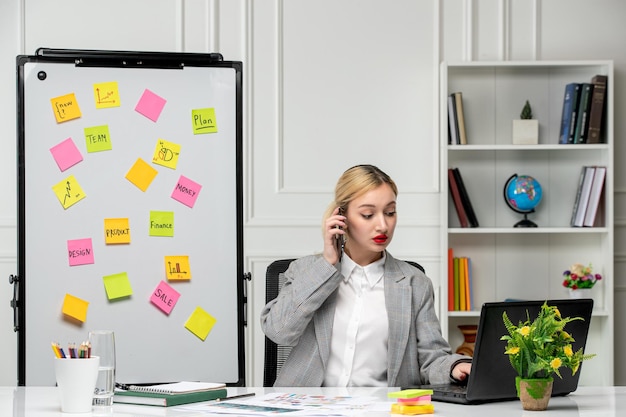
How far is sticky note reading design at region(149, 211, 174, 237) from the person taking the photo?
135 inches

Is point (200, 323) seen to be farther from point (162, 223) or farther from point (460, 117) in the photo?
point (460, 117)

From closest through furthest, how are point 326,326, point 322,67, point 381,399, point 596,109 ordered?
point 381,399
point 326,326
point 596,109
point 322,67

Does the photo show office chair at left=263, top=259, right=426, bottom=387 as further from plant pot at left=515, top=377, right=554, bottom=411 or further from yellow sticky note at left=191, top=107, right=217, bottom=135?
yellow sticky note at left=191, top=107, right=217, bottom=135

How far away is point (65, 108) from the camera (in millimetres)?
3406

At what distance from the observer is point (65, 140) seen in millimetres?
3398

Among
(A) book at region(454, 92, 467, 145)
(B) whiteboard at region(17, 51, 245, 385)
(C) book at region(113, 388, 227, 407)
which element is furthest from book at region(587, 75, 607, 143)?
(C) book at region(113, 388, 227, 407)

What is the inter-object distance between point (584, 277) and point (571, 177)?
47 cm

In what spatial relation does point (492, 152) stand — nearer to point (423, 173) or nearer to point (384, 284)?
point (423, 173)

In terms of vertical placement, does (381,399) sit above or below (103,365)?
below

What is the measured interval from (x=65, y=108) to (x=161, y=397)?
176cm

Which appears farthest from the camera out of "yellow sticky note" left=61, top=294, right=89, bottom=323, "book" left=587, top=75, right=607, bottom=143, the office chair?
"book" left=587, top=75, right=607, bottom=143

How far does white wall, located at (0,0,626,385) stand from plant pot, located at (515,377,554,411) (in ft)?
7.16

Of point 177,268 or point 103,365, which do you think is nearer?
point 103,365

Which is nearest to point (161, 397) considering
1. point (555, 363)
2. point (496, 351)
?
point (496, 351)
